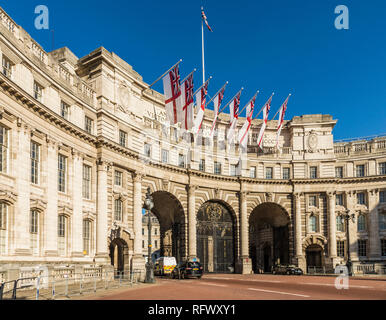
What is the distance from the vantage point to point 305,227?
57.1 meters

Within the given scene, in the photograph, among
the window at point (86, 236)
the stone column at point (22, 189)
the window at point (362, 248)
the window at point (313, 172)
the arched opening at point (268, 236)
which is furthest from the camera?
the arched opening at point (268, 236)

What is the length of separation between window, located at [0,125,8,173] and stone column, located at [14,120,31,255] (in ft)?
2.18

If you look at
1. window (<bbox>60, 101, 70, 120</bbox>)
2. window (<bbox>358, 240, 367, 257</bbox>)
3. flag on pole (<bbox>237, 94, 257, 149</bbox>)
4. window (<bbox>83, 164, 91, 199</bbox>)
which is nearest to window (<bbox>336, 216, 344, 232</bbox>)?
window (<bbox>358, 240, 367, 257</bbox>)

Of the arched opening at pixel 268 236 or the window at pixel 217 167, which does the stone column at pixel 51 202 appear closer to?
the window at pixel 217 167

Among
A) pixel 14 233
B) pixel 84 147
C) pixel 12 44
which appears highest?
pixel 12 44

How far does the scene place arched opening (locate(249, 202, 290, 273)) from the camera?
5884 cm

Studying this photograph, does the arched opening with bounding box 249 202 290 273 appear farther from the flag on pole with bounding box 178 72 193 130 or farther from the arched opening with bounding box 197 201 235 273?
the flag on pole with bounding box 178 72 193 130

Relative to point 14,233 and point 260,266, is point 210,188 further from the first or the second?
point 14,233

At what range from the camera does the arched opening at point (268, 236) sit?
58.8 m

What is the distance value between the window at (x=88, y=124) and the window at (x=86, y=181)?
3.05 metres

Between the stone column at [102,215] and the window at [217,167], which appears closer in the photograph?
the stone column at [102,215]

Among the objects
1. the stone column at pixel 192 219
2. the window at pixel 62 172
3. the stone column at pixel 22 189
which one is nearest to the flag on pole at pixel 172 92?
the window at pixel 62 172
